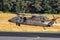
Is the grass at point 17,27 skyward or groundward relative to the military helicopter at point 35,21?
groundward

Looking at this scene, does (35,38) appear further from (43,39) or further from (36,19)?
(36,19)

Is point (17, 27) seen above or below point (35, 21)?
below

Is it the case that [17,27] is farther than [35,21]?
No

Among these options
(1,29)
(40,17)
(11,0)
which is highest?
(11,0)

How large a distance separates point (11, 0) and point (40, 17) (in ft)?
5.19

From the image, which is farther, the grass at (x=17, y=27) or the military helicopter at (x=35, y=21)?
the military helicopter at (x=35, y=21)

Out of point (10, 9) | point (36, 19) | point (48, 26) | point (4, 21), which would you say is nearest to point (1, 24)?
point (4, 21)

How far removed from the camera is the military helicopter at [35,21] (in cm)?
825

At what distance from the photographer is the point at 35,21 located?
8375mm

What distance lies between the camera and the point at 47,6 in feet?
27.8

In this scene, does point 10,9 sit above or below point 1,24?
above

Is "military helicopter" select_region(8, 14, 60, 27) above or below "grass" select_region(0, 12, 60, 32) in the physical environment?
above

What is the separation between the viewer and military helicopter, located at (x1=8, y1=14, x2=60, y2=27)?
27.1 ft

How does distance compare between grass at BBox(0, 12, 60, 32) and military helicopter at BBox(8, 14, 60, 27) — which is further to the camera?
military helicopter at BBox(8, 14, 60, 27)
